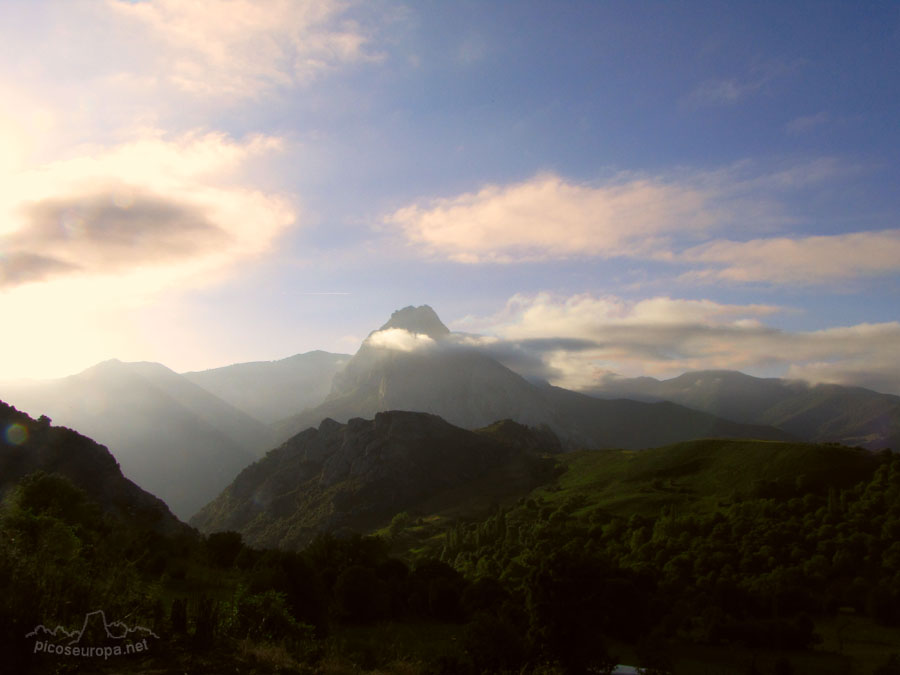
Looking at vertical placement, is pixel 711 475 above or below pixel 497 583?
above

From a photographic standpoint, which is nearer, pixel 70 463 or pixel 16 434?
pixel 70 463

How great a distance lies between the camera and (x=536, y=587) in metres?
28.5

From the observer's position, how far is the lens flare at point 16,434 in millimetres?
85781

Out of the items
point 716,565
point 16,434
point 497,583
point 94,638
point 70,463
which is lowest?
point 716,565

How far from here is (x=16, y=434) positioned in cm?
8738

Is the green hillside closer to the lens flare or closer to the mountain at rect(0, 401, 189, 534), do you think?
the mountain at rect(0, 401, 189, 534)

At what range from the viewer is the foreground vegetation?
701 inches

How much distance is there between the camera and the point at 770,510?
86062 mm

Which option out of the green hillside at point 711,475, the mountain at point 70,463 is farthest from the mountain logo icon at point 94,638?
the green hillside at point 711,475

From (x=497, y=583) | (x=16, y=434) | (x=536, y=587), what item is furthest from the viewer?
(x=16, y=434)

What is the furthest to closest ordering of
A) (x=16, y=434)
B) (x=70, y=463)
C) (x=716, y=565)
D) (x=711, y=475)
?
1. (x=711, y=475)
2. (x=16, y=434)
3. (x=70, y=463)
4. (x=716, y=565)

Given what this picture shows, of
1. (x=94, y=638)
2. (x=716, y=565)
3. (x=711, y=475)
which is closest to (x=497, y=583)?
(x=716, y=565)

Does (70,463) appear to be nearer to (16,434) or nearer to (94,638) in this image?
(16,434)

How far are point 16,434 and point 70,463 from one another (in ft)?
30.3
